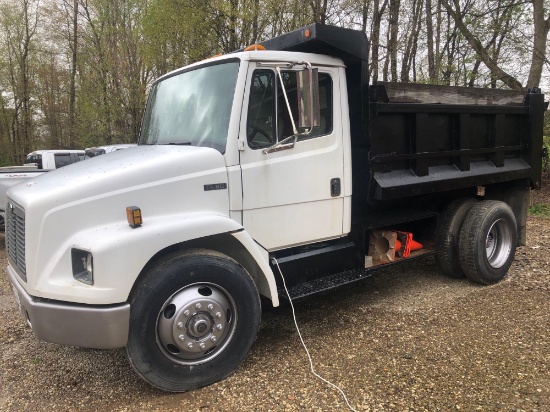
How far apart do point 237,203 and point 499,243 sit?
368 cm

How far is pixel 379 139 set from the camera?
14.0 ft

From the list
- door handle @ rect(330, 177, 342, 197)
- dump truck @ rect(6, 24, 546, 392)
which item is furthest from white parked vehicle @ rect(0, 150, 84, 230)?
door handle @ rect(330, 177, 342, 197)

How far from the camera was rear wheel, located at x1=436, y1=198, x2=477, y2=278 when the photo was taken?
5219 mm

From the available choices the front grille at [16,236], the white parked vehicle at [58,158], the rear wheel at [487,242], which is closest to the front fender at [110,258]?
the front grille at [16,236]

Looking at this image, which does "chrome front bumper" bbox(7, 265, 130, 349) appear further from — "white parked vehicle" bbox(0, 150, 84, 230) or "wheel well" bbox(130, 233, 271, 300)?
"white parked vehicle" bbox(0, 150, 84, 230)

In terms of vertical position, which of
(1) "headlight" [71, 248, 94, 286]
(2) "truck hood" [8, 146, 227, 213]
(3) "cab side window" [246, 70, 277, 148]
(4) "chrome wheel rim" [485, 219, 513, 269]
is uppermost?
(3) "cab side window" [246, 70, 277, 148]

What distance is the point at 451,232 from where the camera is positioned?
5207 mm

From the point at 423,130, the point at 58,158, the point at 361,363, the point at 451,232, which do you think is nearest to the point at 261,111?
the point at 423,130

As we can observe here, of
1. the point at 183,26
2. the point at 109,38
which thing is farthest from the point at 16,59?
the point at 183,26

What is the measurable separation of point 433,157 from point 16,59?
30.9 meters

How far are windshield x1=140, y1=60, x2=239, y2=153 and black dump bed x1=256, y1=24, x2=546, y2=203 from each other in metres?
0.75

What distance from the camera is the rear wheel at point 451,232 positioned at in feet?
17.1

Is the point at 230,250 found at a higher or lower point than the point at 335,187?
lower

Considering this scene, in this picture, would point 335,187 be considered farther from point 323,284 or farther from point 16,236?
point 16,236
